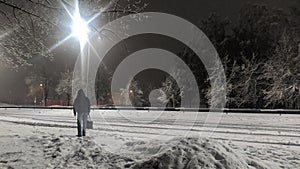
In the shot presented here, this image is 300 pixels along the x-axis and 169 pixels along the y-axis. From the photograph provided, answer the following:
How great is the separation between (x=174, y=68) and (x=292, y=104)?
18.8 m

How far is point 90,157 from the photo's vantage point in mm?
8953

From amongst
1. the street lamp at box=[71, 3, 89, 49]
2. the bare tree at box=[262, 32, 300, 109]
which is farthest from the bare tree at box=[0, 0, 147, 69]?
the bare tree at box=[262, 32, 300, 109]

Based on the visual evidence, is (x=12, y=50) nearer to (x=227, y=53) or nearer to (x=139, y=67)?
(x=227, y=53)

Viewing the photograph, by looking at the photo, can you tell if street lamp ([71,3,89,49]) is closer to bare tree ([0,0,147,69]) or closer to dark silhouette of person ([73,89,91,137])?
bare tree ([0,0,147,69])

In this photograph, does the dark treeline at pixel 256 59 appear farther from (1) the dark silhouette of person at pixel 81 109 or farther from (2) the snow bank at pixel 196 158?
(2) the snow bank at pixel 196 158

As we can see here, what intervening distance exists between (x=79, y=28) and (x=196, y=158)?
13.1 feet

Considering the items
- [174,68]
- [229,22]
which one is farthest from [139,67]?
[229,22]

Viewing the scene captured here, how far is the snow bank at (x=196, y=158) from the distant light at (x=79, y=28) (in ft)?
10.9

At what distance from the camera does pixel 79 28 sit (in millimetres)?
7922

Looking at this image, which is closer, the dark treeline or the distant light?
the distant light

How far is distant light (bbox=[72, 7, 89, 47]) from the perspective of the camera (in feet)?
24.6

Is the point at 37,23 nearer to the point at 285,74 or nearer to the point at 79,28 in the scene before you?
the point at 79,28

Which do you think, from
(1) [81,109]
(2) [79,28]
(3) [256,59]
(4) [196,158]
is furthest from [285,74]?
(2) [79,28]

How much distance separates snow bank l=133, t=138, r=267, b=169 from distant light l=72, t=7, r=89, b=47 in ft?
10.9
